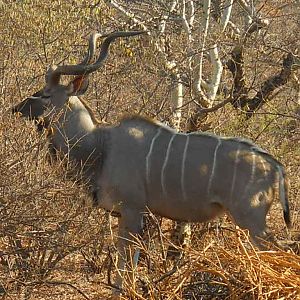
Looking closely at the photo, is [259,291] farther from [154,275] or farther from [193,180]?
[193,180]

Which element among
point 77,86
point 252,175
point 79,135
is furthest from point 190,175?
point 77,86

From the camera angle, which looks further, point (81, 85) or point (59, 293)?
point (81, 85)

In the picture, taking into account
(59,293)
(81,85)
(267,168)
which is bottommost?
(59,293)

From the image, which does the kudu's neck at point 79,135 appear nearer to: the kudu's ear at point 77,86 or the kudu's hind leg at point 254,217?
the kudu's ear at point 77,86

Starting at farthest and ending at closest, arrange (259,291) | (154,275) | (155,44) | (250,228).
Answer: (155,44) → (250,228) → (154,275) → (259,291)

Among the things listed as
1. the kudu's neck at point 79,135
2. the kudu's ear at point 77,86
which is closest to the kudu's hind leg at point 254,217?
the kudu's neck at point 79,135

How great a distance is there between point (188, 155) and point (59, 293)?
0.94 m

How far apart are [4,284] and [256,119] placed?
2.88 meters

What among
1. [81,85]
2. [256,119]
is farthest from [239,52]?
[81,85]

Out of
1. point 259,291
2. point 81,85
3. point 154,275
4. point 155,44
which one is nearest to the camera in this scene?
point 259,291

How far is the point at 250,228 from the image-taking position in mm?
3686

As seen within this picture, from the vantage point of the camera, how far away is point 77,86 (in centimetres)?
410

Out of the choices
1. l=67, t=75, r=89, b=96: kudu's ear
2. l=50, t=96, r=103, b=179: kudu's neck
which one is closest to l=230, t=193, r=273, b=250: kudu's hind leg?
l=50, t=96, r=103, b=179: kudu's neck

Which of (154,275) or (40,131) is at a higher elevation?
(40,131)
